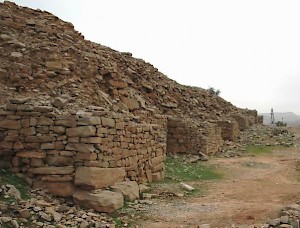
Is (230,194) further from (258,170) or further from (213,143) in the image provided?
(213,143)

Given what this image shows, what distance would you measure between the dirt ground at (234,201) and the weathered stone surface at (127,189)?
18.8 inches

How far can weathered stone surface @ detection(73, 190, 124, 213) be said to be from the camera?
6.38m

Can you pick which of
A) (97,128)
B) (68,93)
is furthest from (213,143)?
(97,128)

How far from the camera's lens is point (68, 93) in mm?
9289

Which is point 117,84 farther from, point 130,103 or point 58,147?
point 58,147

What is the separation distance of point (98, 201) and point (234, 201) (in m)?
3.17

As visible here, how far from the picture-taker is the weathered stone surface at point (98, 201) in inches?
251

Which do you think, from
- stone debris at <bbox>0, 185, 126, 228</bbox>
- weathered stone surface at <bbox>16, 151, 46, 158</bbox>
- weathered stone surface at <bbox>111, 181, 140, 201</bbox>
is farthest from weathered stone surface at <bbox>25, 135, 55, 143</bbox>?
weathered stone surface at <bbox>111, 181, 140, 201</bbox>

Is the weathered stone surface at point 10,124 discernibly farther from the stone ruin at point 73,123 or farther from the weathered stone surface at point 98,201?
the weathered stone surface at point 98,201

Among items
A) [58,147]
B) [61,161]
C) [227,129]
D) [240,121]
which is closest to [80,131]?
[58,147]

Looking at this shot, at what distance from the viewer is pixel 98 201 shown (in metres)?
6.39

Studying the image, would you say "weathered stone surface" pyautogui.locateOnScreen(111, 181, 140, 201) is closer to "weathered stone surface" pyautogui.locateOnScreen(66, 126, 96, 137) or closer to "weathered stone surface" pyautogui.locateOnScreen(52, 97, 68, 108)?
"weathered stone surface" pyautogui.locateOnScreen(66, 126, 96, 137)

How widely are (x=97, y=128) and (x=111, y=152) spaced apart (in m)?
0.77

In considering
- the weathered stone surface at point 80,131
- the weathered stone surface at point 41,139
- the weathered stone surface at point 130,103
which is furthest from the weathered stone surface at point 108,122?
the weathered stone surface at point 130,103
